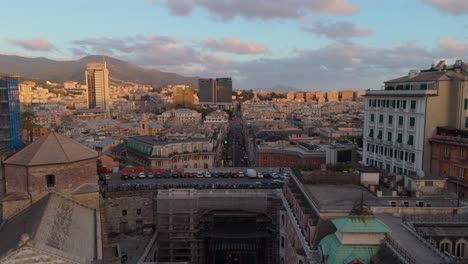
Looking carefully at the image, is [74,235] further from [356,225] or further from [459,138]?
[459,138]

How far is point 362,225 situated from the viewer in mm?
20422

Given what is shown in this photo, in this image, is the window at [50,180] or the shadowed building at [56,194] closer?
the shadowed building at [56,194]

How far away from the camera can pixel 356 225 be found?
66.7ft

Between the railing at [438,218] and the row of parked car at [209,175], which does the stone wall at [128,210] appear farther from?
the railing at [438,218]

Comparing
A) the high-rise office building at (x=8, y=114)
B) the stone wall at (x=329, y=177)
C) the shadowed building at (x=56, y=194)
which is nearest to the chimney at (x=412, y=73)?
the stone wall at (x=329, y=177)

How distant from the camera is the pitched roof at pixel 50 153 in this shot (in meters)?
28.4

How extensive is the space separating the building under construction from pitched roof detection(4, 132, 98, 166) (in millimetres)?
13307

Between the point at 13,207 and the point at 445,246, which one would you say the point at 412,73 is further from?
the point at 13,207

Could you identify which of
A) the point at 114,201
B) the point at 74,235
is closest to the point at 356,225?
the point at 74,235

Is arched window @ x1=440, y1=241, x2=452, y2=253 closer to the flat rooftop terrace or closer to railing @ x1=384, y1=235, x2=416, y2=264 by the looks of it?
the flat rooftop terrace

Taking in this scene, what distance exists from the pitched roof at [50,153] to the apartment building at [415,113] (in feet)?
115

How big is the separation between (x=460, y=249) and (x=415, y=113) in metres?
25.4

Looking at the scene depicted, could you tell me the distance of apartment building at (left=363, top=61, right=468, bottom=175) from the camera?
4434cm

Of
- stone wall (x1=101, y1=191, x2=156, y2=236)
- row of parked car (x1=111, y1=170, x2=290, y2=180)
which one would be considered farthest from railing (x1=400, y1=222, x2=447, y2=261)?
stone wall (x1=101, y1=191, x2=156, y2=236)
